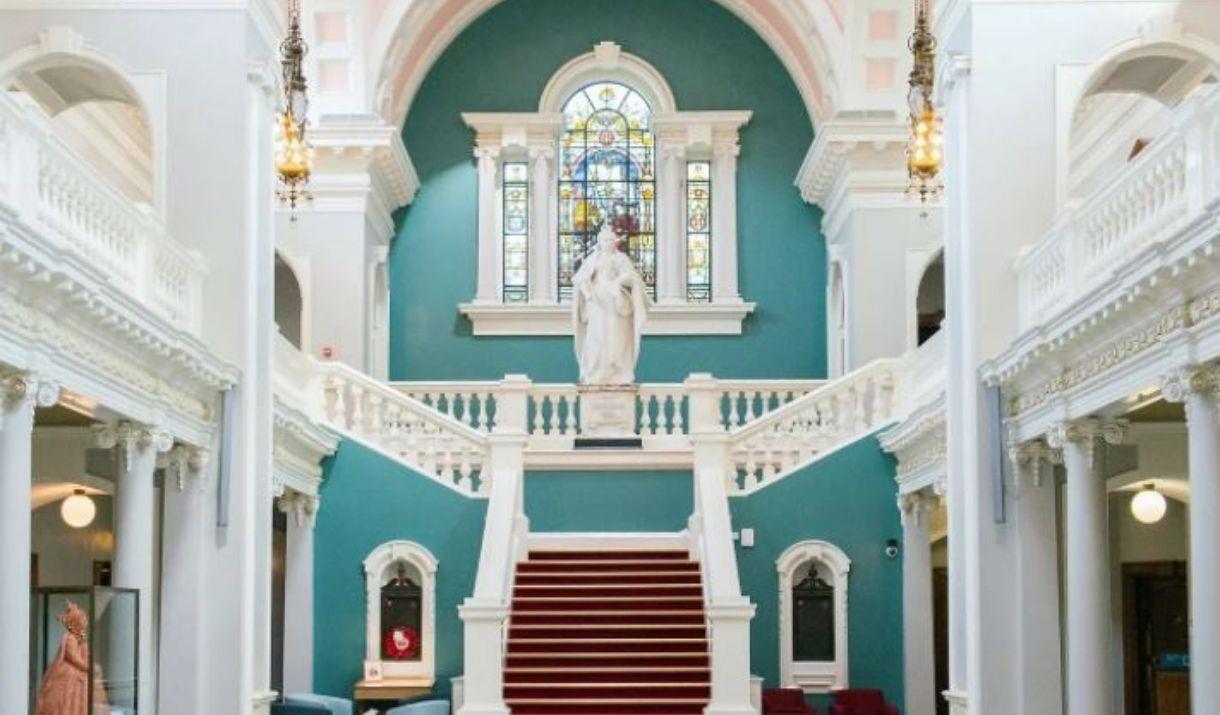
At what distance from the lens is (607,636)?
21891 millimetres

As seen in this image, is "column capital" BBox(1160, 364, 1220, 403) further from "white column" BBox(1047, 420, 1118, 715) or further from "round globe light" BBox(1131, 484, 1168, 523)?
"round globe light" BBox(1131, 484, 1168, 523)

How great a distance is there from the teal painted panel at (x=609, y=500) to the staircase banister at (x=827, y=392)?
1.00 metres

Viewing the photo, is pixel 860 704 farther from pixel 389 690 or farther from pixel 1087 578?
pixel 1087 578

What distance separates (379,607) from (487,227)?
27.7 ft

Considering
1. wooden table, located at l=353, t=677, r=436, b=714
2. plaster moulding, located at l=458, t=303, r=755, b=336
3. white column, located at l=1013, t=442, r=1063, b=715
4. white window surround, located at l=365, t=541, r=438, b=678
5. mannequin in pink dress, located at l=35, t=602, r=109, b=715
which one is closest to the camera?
mannequin in pink dress, located at l=35, t=602, r=109, b=715

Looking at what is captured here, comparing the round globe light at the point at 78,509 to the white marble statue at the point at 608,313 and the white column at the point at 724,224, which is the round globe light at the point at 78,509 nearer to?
the white marble statue at the point at 608,313

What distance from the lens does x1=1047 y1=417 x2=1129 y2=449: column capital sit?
16266 mm

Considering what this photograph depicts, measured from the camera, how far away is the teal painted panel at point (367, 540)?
2375cm

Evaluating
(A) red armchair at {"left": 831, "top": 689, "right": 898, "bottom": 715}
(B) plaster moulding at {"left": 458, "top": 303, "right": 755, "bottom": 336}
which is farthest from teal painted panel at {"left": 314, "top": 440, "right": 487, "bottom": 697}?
(B) plaster moulding at {"left": 458, "top": 303, "right": 755, "bottom": 336}

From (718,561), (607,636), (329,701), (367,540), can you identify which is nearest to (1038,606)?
(718,561)

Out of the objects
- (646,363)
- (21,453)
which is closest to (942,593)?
(646,363)

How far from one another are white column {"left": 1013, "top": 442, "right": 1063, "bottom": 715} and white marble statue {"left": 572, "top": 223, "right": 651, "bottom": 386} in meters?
9.10

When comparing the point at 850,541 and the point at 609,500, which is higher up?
the point at 609,500

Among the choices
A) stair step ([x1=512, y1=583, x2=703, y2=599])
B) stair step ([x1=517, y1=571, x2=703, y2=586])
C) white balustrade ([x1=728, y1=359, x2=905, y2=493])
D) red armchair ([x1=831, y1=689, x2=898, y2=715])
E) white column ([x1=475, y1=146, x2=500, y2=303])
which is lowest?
red armchair ([x1=831, y1=689, x2=898, y2=715])
